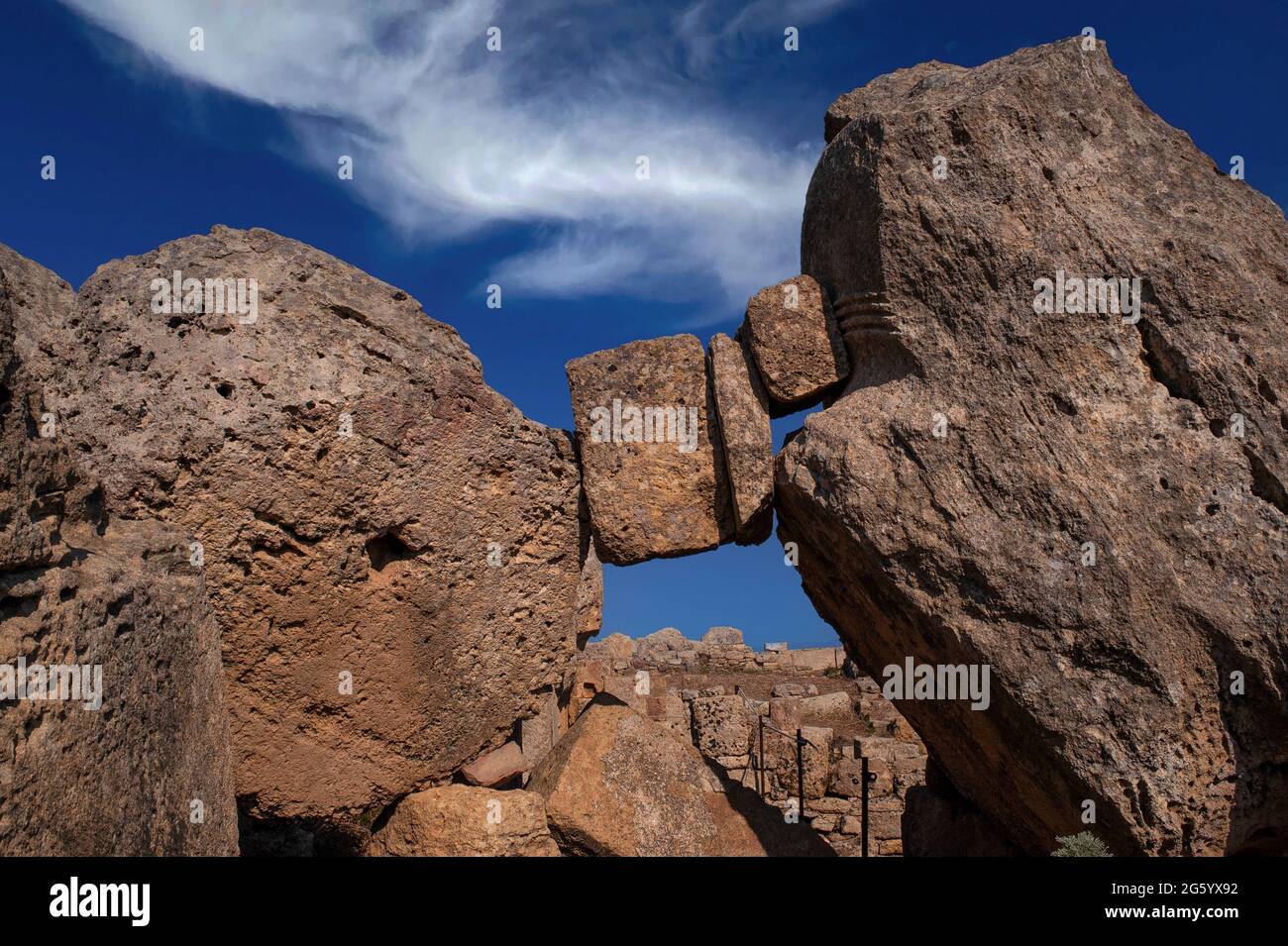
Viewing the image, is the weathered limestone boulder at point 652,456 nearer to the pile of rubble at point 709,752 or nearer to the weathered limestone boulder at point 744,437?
the weathered limestone boulder at point 744,437

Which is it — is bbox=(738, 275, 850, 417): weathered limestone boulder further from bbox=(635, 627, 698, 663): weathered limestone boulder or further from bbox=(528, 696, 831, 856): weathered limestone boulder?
bbox=(635, 627, 698, 663): weathered limestone boulder

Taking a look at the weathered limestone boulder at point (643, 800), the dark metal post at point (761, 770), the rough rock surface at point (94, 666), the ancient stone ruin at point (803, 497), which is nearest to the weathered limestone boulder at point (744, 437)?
the ancient stone ruin at point (803, 497)

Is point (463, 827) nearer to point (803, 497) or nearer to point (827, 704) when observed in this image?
point (803, 497)

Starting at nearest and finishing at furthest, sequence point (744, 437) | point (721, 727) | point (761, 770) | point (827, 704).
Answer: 1. point (744, 437)
2. point (761, 770)
3. point (721, 727)
4. point (827, 704)

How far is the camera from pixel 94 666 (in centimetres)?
301

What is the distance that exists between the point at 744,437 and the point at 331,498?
6.00 ft

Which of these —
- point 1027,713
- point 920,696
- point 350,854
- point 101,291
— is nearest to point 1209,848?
point 1027,713

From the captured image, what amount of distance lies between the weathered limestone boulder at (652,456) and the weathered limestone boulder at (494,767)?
1.12m

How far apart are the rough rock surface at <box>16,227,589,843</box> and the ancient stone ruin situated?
2cm

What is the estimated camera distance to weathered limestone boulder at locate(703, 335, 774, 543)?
472 cm

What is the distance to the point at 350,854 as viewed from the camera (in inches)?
189

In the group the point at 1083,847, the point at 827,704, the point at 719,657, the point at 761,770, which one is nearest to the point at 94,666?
the point at 1083,847

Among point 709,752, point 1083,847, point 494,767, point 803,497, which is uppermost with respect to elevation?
point 803,497

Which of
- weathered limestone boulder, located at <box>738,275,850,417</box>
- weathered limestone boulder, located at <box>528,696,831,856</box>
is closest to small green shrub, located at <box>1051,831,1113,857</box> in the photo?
weathered limestone boulder, located at <box>528,696,831,856</box>
